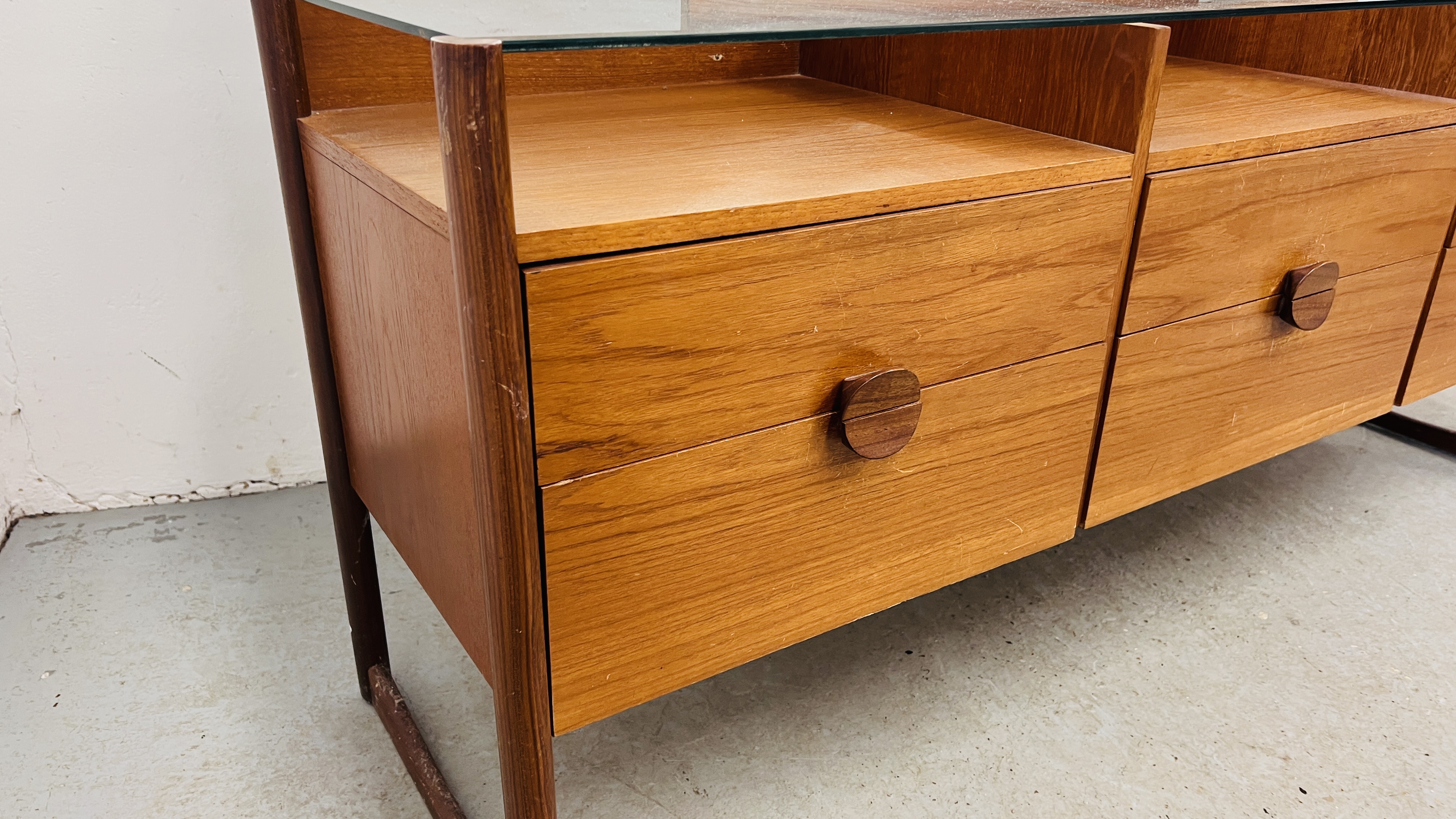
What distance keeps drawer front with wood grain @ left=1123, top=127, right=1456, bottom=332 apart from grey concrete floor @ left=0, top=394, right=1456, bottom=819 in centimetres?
41

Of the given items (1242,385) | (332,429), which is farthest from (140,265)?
(1242,385)

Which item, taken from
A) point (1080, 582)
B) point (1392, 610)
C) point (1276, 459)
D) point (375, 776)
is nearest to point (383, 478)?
point (375, 776)

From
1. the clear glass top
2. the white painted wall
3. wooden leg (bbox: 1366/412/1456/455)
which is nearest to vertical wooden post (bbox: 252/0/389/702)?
the clear glass top

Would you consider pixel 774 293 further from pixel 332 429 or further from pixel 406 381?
pixel 332 429

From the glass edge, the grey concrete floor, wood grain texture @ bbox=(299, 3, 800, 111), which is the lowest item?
the grey concrete floor

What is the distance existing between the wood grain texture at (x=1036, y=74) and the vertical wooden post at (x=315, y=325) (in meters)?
0.39

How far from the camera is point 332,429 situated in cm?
85

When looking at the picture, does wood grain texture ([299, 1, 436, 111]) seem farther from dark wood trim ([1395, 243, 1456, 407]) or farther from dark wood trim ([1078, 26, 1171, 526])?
dark wood trim ([1395, 243, 1456, 407])

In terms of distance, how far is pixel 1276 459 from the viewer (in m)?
1.46

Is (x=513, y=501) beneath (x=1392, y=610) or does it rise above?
above

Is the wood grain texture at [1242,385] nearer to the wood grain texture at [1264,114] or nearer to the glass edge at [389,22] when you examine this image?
the wood grain texture at [1264,114]

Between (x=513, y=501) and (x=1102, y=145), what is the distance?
485 mm

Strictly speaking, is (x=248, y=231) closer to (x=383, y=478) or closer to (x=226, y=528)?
(x=226, y=528)

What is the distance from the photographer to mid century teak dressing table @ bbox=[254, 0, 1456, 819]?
20.2 inches
